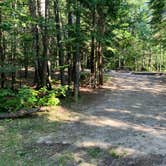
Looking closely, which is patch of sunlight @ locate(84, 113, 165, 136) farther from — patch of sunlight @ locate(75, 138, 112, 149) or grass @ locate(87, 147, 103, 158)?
grass @ locate(87, 147, 103, 158)

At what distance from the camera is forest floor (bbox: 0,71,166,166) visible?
766cm

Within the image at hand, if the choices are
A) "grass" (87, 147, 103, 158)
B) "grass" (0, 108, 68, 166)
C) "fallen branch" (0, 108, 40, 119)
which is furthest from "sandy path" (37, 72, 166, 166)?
"fallen branch" (0, 108, 40, 119)

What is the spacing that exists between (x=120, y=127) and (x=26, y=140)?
10.0 ft

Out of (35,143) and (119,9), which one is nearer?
(35,143)

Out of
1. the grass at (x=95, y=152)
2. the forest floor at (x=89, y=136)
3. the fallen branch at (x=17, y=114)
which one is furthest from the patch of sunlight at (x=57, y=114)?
Result: the grass at (x=95, y=152)

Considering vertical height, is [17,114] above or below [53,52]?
below

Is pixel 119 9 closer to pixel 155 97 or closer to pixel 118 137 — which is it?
pixel 155 97

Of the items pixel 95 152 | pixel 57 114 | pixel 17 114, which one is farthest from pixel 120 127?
pixel 17 114

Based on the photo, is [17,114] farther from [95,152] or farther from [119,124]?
[95,152]

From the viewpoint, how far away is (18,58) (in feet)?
56.7

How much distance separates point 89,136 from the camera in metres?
9.27

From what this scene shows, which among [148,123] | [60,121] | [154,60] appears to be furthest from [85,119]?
[154,60]

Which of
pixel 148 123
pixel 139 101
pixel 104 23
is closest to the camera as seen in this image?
pixel 148 123

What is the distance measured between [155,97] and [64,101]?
477 cm
